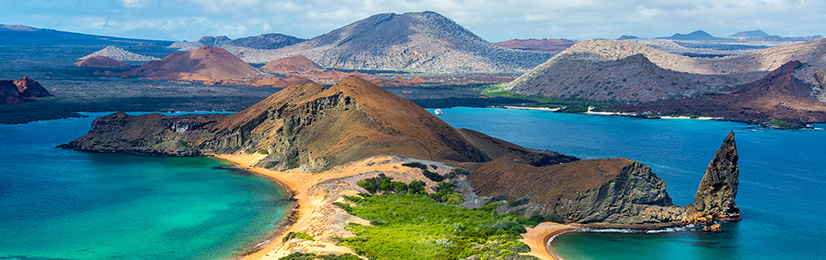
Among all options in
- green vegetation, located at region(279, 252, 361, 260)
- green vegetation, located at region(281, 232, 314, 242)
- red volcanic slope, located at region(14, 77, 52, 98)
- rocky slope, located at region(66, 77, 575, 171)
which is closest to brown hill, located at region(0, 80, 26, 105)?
red volcanic slope, located at region(14, 77, 52, 98)

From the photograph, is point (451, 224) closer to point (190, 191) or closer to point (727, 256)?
point (727, 256)

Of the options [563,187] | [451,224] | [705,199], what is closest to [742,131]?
[705,199]

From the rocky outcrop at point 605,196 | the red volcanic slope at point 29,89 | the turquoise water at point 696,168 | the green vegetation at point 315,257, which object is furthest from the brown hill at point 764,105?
the red volcanic slope at point 29,89

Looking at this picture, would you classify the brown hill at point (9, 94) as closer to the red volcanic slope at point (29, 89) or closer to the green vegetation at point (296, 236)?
the red volcanic slope at point (29, 89)

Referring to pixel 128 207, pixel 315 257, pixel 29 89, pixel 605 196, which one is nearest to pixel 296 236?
pixel 315 257

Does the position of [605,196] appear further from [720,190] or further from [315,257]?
[315,257]

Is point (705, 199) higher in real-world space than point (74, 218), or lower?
higher

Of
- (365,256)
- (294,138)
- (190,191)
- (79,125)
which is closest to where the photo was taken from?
(365,256)

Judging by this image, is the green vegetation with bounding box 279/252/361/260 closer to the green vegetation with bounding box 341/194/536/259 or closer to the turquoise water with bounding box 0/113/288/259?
the green vegetation with bounding box 341/194/536/259
